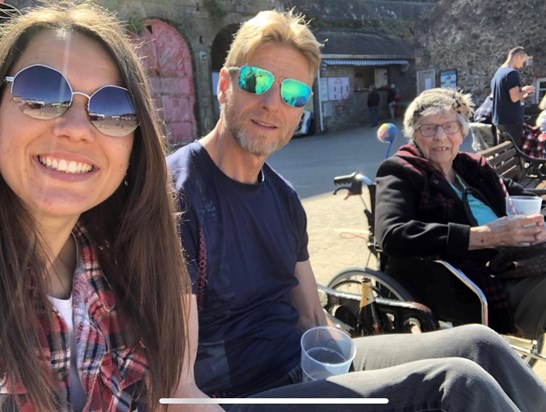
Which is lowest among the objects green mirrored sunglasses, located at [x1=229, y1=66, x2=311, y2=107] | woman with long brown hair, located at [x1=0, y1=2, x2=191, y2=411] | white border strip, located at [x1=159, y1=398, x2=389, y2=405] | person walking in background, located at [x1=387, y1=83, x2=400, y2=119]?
white border strip, located at [x1=159, y1=398, x2=389, y2=405]

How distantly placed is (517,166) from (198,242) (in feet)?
16.2

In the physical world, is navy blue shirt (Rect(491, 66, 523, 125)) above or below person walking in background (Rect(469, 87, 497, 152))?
above

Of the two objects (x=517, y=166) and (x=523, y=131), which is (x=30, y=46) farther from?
(x=523, y=131)

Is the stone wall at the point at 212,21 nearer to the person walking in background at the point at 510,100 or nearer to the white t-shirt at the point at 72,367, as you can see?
the person walking in background at the point at 510,100

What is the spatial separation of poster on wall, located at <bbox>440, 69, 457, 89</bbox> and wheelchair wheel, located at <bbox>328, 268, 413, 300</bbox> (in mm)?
16724

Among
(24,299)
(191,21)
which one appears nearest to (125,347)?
(24,299)

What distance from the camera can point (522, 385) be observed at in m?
1.70

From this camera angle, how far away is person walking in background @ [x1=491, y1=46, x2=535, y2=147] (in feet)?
25.1

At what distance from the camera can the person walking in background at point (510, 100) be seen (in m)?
7.65

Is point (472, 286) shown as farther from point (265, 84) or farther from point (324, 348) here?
point (265, 84)

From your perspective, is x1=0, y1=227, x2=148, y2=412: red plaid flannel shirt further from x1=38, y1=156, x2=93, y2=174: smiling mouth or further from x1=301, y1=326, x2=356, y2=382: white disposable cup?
x1=301, y1=326, x2=356, y2=382: white disposable cup

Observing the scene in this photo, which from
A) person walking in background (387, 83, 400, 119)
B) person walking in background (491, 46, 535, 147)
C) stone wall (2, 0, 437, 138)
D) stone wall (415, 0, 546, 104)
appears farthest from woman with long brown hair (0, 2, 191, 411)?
person walking in background (387, 83, 400, 119)

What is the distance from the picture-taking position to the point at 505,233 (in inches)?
102

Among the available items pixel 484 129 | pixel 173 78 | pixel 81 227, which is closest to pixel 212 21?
pixel 173 78
